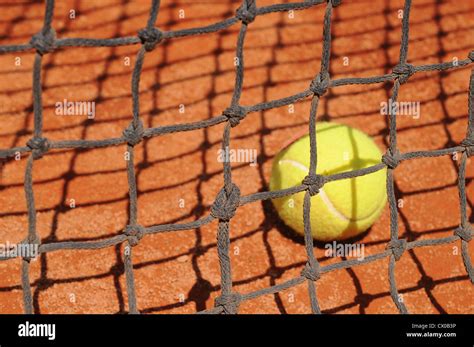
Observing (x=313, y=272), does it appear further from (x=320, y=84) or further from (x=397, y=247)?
(x=320, y=84)

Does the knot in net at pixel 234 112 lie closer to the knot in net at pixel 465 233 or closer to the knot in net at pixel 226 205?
the knot in net at pixel 226 205

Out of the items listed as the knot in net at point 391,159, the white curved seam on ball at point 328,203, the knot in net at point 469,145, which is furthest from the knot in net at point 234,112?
the knot in net at point 469,145

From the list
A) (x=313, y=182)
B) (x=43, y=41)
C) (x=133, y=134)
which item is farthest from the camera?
(x=313, y=182)

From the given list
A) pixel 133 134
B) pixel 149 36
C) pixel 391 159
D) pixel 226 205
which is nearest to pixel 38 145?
pixel 133 134

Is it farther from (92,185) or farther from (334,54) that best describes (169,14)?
(92,185)

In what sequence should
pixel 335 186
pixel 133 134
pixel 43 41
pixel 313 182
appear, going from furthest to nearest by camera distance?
pixel 335 186
pixel 313 182
pixel 133 134
pixel 43 41
